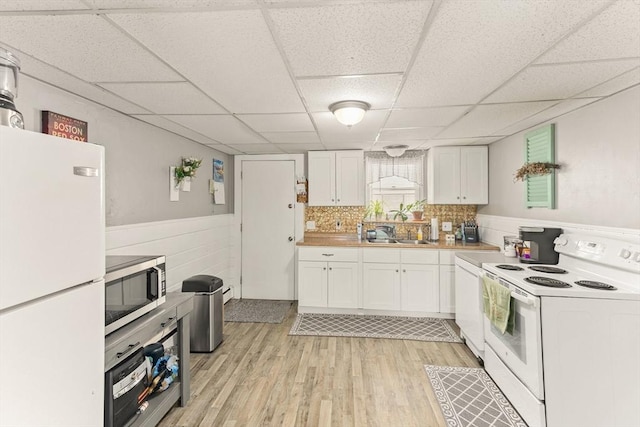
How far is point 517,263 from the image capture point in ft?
8.86

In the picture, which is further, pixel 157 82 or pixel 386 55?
pixel 157 82

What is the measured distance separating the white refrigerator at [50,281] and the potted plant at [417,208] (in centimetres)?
380

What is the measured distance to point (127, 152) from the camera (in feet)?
8.39

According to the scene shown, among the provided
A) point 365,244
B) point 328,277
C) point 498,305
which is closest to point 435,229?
point 365,244

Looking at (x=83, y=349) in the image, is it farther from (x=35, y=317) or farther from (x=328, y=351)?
(x=328, y=351)

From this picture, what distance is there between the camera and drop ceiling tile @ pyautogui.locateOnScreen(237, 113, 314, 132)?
2625 millimetres

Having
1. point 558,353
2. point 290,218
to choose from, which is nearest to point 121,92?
point 290,218

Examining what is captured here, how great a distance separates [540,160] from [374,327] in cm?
246

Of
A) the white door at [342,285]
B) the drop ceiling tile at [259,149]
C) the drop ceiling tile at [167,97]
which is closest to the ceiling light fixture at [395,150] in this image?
the drop ceiling tile at [259,149]

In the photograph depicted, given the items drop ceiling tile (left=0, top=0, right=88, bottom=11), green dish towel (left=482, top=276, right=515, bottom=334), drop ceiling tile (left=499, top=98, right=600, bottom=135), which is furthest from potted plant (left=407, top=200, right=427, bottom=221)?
drop ceiling tile (left=0, top=0, right=88, bottom=11)

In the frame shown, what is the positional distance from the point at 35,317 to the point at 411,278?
3.47 metres

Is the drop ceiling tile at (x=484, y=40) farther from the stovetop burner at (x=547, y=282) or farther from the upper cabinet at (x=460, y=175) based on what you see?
the upper cabinet at (x=460, y=175)

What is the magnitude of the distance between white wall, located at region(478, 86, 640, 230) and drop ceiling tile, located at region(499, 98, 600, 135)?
0.08 metres

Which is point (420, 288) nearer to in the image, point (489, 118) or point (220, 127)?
point (489, 118)
